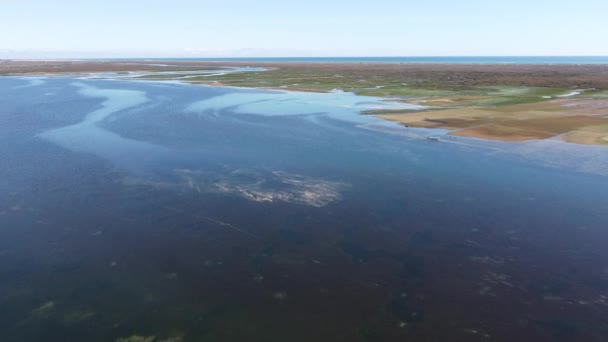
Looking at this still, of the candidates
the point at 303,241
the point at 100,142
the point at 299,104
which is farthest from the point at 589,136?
the point at 100,142

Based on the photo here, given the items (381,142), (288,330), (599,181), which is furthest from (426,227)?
(381,142)

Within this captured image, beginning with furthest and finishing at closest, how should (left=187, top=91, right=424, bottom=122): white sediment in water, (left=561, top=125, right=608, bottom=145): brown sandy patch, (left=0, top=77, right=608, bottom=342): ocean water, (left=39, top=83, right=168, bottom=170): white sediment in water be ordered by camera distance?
(left=187, top=91, right=424, bottom=122): white sediment in water < (left=561, top=125, right=608, bottom=145): brown sandy patch < (left=39, top=83, right=168, bottom=170): white sediment in water < (left=0, top=77, right=608, bottom=342): ocean water

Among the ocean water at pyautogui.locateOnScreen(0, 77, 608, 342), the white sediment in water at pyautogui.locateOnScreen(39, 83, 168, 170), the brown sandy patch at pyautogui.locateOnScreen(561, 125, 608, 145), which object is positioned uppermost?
the brown sandy patch at pyautogui.locateOnScreen(561, 125, 608, 145)

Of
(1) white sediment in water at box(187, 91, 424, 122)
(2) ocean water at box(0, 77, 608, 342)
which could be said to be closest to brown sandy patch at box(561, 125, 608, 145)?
(2) ocean water at box(0, 77, 608, 342)

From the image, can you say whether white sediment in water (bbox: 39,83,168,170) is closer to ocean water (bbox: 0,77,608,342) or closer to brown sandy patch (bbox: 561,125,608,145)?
ocean water (bbox: 0,77,608,342)

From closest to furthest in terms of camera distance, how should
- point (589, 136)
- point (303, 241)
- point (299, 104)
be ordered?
point (303, 241)
point (589, 136)
point (299, 104)

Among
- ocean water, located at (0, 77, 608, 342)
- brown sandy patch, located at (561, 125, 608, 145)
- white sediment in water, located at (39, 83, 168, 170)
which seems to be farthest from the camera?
brown sandy patch, located at (561, 125, 608, 145)

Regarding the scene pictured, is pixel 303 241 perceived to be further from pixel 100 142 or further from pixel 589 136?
pixel 589 136

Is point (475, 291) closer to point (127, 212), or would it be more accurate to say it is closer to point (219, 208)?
point (219, 208)

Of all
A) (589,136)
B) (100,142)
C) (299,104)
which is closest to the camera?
(100,142)
